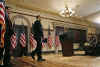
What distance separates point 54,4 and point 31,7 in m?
1.29

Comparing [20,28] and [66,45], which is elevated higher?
[20,28]

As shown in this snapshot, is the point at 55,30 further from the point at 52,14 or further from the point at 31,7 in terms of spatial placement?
the point at 31,7

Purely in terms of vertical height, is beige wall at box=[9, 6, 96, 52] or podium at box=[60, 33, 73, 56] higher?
beige wall at box=[9, 6, 96, 52]

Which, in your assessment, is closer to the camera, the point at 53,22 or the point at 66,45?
→ the point at 66,45

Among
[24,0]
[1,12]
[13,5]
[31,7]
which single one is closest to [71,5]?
[31,7]

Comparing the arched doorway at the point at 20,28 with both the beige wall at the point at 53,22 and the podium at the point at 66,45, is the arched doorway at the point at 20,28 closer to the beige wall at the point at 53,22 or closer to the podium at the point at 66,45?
the beige wall at the point at 53,22

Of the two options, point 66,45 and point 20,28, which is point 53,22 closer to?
point 20,28

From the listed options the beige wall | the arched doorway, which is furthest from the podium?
the arched doorway

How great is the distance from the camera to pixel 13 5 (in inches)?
176

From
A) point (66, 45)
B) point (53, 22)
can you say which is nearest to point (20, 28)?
point (53, 22)

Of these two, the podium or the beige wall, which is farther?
the beige wall

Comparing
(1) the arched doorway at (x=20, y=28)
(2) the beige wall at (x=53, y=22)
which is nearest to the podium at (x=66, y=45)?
(2) the beige wall at (x=53, y=22)

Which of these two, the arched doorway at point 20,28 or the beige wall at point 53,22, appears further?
the beige wall at point 53,22

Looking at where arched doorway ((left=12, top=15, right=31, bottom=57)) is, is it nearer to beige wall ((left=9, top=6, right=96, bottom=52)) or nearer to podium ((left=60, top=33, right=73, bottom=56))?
beige wall ((left=9, top=6, right=96, bottom=52))
